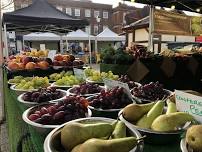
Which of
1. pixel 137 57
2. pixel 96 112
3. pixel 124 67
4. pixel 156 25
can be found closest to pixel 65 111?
pixel 96 112

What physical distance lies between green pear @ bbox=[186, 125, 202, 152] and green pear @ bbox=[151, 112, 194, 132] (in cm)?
17

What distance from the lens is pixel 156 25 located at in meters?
5.41

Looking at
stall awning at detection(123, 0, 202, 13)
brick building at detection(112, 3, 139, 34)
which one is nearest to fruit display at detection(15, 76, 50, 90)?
stall awning at detection(123, 0, 202, 13)

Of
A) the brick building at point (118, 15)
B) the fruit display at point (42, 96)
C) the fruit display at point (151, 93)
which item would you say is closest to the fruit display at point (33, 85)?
the fruit display at point (42, 96)

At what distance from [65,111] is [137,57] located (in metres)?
2.80

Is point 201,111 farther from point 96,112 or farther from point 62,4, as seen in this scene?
point 62,4

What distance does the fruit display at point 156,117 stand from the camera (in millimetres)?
979

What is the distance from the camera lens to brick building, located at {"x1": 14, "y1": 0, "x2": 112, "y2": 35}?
125 feet

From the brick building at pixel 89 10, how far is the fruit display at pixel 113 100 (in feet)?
123

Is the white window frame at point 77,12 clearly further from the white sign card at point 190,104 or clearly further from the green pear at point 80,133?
the green pear at point 80,133

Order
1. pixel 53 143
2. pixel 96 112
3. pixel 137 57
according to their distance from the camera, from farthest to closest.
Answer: pixel 137 57 < pixel 96 112 < pixel 53 143

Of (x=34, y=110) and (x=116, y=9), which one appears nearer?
(x=34, y=110)

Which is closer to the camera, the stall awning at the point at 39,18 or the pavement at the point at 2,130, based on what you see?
the pavement at the point at 2,130

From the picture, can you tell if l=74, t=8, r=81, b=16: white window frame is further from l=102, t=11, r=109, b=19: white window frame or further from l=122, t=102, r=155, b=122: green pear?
l=122, t=102, r=155, b=122: green pear
